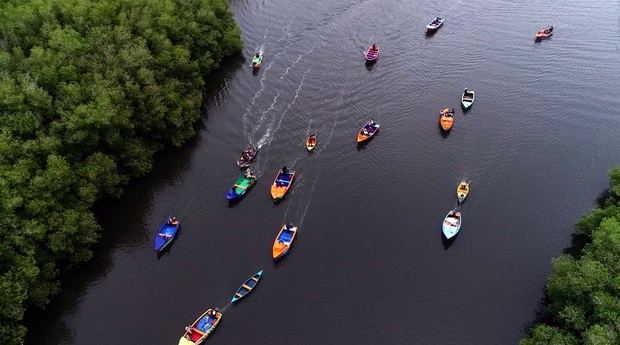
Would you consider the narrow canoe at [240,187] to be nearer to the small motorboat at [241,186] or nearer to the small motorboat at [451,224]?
the small motorboat at [241,186]

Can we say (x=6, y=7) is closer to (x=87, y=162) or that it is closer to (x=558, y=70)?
(x=87, y=162)

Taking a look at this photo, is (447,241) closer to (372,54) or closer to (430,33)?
(372,54)

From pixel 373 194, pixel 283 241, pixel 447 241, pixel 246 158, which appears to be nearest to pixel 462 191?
pixel 447 241

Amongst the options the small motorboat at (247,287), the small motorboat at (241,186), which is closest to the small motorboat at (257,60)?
the small motorboat at (241,186)

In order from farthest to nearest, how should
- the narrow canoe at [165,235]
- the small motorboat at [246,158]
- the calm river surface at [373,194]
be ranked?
the small motorboat at [246,158] < the narrow canoe at [165,235] < the calm river surface at [373,194]

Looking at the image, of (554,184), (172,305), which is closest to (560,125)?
(554,184)

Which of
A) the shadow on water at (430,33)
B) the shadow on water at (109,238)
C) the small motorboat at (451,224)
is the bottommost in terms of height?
the small motorboat at (451,224)

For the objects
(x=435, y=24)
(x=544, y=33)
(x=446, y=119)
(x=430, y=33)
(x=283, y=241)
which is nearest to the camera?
(x=283, y=241)
